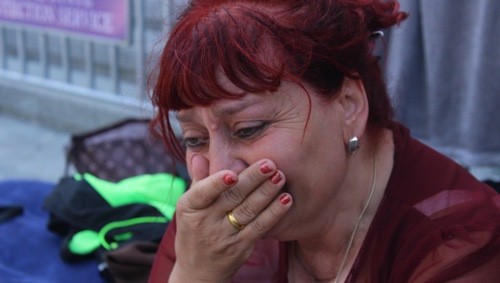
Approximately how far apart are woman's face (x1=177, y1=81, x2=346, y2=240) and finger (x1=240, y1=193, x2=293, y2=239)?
28 mm

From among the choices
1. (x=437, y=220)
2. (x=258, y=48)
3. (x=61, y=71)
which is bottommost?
(x=61, y=71)

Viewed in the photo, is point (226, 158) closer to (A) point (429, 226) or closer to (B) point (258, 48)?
(B) point (258, 48)

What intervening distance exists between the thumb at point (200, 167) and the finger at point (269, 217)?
14cm

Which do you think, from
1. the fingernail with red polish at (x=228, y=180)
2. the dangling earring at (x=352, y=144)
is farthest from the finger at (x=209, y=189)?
the dangling earring at (x=352, y=144)

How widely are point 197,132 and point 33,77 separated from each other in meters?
3.24

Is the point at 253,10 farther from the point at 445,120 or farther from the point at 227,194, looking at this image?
the point at 445,120

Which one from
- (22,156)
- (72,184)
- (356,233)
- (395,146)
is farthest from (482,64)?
(22,156)

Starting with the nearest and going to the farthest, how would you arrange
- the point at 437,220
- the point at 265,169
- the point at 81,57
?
1. the point at 265,169
2. the point at 437,220
3. the point at 81,57

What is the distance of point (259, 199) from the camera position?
4.92ft

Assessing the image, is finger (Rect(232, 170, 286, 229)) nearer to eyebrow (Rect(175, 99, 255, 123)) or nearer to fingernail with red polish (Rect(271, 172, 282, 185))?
fingernail with red polish (Rect(271, 172, 282, 185))

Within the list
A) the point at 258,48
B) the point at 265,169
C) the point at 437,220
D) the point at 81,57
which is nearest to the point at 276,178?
the point at 265,169

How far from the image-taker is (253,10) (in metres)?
1.51

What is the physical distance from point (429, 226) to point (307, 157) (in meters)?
0.29

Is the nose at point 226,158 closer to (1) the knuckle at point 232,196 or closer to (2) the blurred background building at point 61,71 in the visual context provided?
(1) the knuckle at point 232,196
